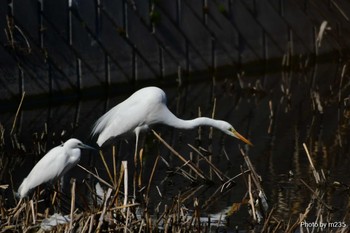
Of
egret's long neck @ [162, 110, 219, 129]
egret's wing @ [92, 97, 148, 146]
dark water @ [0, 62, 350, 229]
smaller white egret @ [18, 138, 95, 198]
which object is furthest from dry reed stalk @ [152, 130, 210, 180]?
smaller white egret @ [18, 138, 95, 198]

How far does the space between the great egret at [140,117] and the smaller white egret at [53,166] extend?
1.94 meters

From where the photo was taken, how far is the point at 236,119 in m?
15.4

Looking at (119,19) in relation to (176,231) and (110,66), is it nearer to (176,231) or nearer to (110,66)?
(110,66)

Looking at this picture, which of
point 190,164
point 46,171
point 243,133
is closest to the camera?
point 46,171

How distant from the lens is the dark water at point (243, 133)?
1092 cm

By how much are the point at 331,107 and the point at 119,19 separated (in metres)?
4.01

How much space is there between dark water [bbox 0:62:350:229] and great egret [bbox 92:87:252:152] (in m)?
0.46

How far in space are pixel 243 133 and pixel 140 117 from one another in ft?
9.63

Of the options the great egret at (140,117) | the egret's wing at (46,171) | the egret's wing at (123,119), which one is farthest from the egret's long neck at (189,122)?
the egret's wing at (46,171)

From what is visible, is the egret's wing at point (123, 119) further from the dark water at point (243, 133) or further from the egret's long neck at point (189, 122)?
the dark water at point (243, 133)

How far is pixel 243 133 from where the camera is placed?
14375 mm

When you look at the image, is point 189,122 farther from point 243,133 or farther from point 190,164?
point 243,133

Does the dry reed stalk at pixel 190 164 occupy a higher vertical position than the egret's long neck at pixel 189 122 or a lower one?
lower

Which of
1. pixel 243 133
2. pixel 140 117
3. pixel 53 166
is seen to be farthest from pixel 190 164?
pixel 243 133
